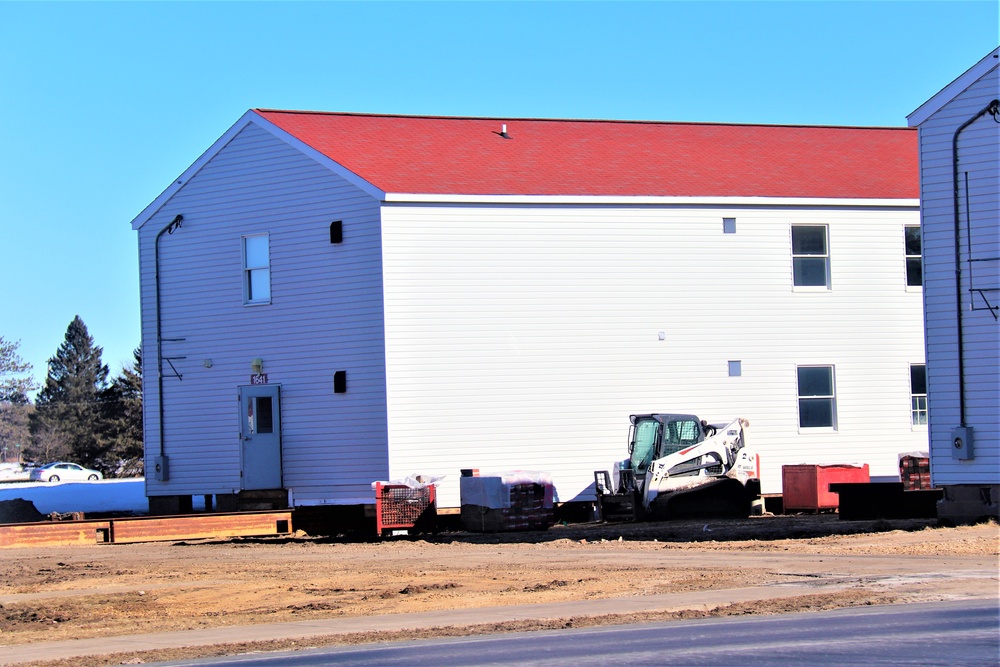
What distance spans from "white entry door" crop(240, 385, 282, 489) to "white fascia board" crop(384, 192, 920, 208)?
18.3 feet

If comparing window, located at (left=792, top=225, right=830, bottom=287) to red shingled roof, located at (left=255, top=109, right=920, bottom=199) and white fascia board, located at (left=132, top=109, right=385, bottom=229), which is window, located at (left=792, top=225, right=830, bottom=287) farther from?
white fascia board, located at (left=132, top=109, right=385, bottom=229)

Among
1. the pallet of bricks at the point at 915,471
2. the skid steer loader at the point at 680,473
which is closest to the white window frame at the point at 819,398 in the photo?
the skid steer loader at the point at 680,473

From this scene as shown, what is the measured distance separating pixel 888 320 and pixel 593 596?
55.9 feet

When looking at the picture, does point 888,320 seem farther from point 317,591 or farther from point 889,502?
point 317,591

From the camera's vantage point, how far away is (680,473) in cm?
2648

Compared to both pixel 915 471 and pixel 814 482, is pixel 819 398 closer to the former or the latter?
pixel 814 482

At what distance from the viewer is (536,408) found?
2811 cm

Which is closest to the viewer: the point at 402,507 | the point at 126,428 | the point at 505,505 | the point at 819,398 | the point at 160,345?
the point at 505,505

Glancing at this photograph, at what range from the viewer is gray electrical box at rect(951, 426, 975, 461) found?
22125mm

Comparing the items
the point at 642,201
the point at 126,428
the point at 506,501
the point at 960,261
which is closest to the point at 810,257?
the point at 642,201

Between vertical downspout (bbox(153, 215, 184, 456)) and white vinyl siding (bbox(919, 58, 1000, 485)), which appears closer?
white vinyl siding (bbox(919, 58, 1000, 485))

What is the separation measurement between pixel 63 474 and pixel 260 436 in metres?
50.2

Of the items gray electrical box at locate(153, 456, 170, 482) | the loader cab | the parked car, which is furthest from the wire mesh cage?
the parked car

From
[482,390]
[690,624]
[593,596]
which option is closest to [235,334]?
[482,390]
